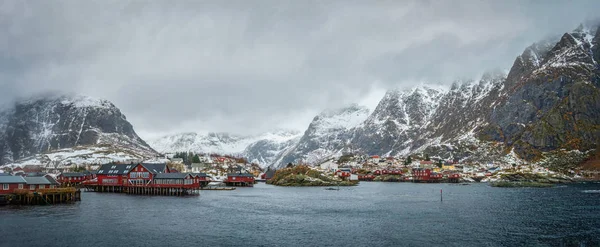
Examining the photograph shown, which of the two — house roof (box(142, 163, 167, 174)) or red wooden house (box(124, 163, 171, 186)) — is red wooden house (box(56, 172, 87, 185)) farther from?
house roof (box(142, 163, 167, 174))

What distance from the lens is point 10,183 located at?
328ft

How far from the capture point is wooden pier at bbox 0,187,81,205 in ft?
324

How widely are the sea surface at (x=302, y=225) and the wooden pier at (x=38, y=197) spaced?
7160 mm

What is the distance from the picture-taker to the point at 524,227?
6650 cm

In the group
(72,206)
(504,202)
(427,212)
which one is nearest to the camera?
(427,212)

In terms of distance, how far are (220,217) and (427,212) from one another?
40940 millimetres

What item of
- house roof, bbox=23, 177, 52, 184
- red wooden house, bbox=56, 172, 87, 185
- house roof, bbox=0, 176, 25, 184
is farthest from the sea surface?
red wooden house, bbox=56, 172, 87, 185

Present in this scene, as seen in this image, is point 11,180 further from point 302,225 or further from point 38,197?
point 302,225

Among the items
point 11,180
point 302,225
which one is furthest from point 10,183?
point 302,225

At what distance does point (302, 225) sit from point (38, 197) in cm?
6868

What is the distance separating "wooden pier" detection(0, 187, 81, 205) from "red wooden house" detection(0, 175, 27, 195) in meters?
1.75

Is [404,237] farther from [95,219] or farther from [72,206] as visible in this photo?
[72,206]

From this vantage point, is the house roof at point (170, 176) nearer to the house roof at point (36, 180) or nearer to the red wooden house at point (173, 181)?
the red wooden house at point (173, 181)

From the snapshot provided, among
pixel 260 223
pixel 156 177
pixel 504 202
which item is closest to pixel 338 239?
pixel 260 223
